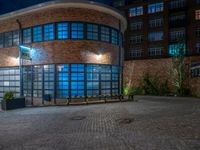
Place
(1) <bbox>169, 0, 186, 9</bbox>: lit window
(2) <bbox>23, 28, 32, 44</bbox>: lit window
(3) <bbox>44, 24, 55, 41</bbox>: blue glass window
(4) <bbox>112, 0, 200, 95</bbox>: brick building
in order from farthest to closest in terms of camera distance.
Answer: (1) <bbox>169, 0, 186, 9</bbox>: lit window → (4) <bbox>112, 0, 200, 95</bbox>: brick building → (2) <bbox>23, 28, 32, 44</bbox>: lit window → (3) <bbox>44, 24, 55, 41</bbox>: blue glass window

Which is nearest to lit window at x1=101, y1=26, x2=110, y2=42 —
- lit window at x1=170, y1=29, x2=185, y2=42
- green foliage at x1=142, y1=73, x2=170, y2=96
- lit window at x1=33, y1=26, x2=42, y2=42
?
lit window at x1=33, y1=26, x2=42, y2=42

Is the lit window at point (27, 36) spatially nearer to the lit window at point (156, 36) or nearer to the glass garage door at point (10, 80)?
the glass garage door at point (10, 80)

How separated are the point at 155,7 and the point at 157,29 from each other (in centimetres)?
484

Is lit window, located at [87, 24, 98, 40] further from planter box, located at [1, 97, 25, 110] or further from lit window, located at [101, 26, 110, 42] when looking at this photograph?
planter box, located at [1, 97, 25, 110]

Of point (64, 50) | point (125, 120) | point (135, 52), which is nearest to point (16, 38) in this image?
point (64, 50)

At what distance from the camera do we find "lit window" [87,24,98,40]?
16.5 metres

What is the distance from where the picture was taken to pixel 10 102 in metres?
14.8

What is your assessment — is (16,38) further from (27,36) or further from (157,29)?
→ (157,29)

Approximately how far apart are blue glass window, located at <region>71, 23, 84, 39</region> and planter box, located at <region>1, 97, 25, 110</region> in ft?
25.0

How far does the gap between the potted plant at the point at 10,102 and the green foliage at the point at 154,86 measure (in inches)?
682

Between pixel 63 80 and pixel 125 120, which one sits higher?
pixel 63 80

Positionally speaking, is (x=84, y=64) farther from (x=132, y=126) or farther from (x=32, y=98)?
(x=132, y=126)

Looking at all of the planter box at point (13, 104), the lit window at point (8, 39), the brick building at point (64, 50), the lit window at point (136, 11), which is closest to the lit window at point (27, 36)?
the brick building at point (64, 50)

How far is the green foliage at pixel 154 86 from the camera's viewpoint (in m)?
24.7
